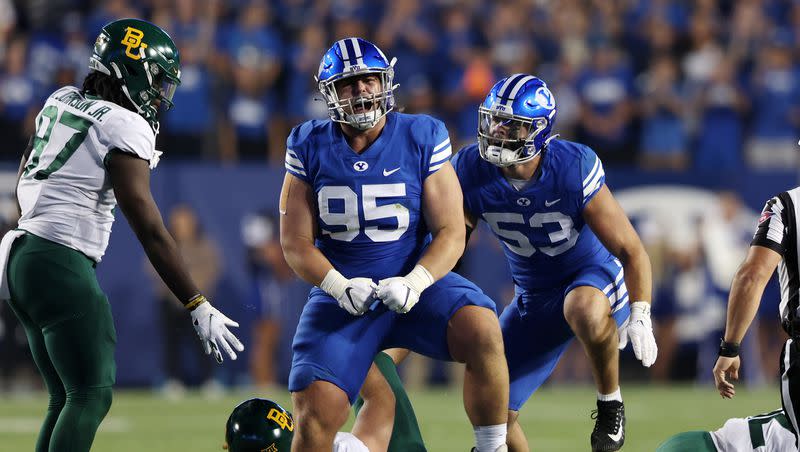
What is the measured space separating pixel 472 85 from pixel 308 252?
7.85m

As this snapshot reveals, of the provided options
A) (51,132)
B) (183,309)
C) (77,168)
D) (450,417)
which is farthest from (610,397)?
(183,309)

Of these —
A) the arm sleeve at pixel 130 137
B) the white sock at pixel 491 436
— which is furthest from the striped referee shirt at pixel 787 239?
the arm sleeve at pixel 130 137

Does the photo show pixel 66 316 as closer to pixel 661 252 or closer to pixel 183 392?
pixel 183 392

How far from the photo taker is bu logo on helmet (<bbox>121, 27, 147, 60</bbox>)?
506 centimetres

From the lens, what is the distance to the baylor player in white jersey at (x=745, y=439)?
15.7 ft

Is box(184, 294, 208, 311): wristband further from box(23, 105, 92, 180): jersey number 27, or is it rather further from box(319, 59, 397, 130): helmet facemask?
box(319, 59, 397, 130): helmet facemask

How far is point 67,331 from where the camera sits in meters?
4.79

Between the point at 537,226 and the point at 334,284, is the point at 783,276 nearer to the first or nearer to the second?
the point at 537,226

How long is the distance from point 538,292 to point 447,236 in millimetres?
1163

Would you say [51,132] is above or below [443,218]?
above

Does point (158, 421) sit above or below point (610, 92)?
below

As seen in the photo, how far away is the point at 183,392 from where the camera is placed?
12.0m

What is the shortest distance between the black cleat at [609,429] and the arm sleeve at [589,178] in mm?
1055

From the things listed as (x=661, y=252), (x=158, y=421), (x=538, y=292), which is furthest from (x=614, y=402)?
(x=661, y=252)
